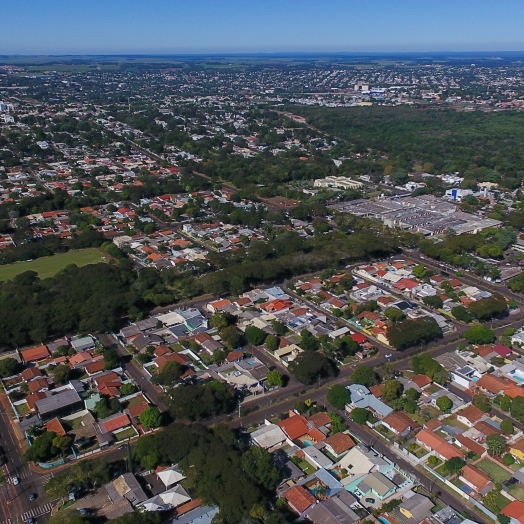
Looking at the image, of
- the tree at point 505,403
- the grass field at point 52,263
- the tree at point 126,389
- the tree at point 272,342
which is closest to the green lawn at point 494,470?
the tree at point 505,403

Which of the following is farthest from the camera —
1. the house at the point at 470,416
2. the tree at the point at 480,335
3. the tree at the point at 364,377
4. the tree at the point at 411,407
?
the tree at the point at 480,335

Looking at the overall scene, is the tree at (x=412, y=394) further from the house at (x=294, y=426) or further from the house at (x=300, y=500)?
the house at (x=300, y=500)

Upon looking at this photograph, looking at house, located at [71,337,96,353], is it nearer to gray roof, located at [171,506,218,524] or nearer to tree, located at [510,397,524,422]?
gray roof, located at [171,506,218,524]

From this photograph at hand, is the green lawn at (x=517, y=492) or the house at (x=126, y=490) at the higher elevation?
the house at (x=126, y=490)

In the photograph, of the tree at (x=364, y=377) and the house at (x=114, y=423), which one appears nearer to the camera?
the house at (x=114, y=423)

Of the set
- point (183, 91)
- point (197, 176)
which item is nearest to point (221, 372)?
point (197, 176)

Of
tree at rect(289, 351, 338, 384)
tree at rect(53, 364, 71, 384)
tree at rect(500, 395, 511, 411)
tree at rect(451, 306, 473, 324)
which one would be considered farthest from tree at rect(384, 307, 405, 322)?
tree at rect(53, 364, 71, 384)

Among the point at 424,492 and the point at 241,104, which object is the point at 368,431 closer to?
the point at 424,492

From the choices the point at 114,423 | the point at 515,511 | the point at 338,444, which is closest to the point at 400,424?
the point at 338,444
